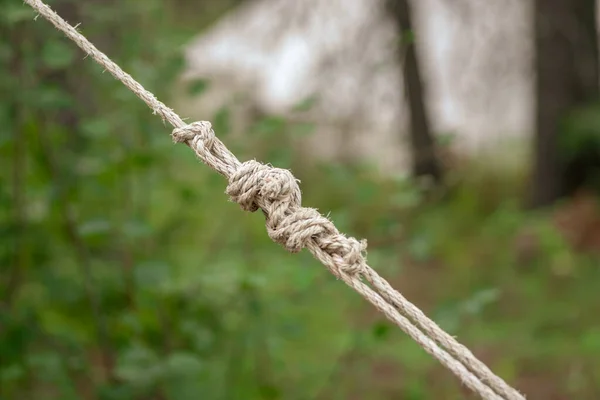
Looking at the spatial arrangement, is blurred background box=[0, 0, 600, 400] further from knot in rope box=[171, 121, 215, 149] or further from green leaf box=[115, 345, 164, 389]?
knot in rope box=[171, 121, 215, 149]

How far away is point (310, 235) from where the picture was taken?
41.8 inches

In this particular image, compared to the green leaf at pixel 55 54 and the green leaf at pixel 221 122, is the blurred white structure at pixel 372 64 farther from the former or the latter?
the green leaf at pixel 55 54

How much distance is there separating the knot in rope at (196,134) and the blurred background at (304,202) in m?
0.76

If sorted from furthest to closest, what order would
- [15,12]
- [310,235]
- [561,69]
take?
[561,69] < [15,12] < [310,235]

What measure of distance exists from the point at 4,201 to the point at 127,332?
53 centimetres

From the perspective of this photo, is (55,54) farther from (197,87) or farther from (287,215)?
(287,215)

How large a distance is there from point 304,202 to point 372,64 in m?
1.30

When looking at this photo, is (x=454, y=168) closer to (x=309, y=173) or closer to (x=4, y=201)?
(x=309, y=173)

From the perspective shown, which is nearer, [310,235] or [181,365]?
[310,235]

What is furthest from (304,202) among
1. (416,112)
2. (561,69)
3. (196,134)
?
(196,134)

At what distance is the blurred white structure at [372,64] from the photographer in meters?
4.77

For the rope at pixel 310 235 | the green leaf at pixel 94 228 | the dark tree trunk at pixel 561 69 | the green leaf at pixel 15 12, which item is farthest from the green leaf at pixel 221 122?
the dark tree trunk at pixel 561 69

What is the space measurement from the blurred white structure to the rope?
2991mm

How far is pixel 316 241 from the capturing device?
3.54 feet
